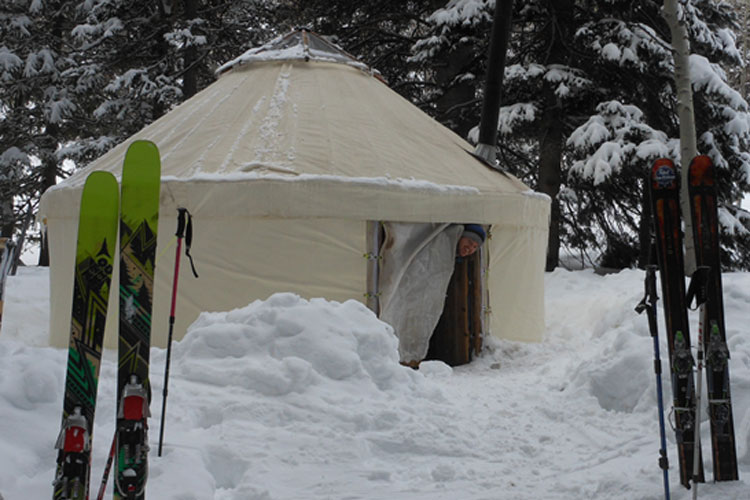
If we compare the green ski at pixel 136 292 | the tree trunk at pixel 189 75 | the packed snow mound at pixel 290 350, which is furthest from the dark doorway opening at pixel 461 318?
the tree trunk at pixel 189 75

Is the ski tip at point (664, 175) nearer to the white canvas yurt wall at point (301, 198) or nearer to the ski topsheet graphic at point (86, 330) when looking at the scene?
the ski topsheet graphic at point (86, 330)

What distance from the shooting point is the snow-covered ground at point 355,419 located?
2850 mm

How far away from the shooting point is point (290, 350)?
426 centimetres

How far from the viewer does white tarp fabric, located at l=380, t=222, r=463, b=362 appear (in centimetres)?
614

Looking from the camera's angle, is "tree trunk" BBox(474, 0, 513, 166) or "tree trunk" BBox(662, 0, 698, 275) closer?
"tree trunk" BBox(662, 0, 698, 275)

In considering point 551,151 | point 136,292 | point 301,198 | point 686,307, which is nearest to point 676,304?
point 686,307

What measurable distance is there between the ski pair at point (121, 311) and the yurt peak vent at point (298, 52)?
5962 millimetres

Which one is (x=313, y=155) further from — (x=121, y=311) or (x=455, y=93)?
(x=455, y=93)

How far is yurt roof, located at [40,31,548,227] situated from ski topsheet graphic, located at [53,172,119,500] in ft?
11.4

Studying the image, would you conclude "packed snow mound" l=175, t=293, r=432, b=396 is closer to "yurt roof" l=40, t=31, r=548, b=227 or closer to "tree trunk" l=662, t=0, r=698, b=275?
"yurt roof" l=40, t=31, r=548, b=227

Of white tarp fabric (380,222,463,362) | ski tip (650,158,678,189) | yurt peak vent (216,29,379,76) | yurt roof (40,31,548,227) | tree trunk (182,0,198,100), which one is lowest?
white tarp fabric (380,222,463,362)

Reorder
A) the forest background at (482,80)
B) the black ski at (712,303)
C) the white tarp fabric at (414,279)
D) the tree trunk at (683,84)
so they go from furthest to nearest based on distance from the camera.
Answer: the forest background at (482,80), the tree trunk at (683,84), the white tarp fabric at (414,279), the black ski at (712,303)

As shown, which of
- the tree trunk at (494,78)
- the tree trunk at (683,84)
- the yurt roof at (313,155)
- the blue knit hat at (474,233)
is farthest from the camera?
the tree trunk at (494,78)

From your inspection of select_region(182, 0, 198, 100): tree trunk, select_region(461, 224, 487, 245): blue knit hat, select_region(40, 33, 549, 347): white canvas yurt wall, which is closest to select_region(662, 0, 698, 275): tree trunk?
select_region(40, 33, 549, 347): white canvas yurt wall
